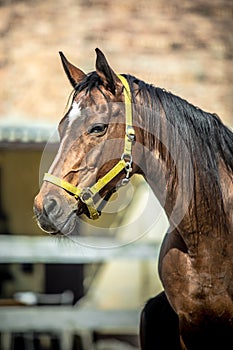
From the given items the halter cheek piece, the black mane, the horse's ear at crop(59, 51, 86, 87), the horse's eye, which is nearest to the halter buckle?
the halter cheek piece

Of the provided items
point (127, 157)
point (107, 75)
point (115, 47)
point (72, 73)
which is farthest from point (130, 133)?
point (115, 47)

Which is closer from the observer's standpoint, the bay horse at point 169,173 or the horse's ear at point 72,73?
the bay horse at point 169,173

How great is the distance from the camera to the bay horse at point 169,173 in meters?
3.90

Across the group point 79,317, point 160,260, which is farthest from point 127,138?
point 79,317

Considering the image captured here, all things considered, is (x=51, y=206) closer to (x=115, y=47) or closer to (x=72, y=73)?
(x=72, y=73)

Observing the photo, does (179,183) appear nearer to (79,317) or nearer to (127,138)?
(127,138)

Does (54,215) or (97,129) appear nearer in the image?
(54,215)

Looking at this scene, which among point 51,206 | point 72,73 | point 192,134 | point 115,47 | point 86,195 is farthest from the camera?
point 115,47

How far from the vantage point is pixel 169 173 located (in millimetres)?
4117

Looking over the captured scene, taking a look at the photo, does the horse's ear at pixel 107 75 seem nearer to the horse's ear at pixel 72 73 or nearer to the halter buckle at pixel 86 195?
the horse's ear at pixel 72 73

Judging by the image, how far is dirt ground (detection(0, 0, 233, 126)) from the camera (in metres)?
8.62

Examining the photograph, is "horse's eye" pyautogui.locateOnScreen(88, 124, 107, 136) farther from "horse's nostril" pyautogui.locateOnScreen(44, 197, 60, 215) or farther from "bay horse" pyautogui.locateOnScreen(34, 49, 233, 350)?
"horse's nostril" pyautogui.locateOnScreen(44, 197, 60, 215)

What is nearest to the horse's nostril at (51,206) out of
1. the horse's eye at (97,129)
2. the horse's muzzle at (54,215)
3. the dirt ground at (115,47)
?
the horse's muzzle at (54,215)

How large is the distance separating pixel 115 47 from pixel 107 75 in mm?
5221
